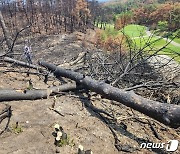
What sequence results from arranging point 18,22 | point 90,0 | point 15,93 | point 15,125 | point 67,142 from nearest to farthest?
point 67,142 < point 15,125 < point 15,93 < point 18,22 < point 90,0

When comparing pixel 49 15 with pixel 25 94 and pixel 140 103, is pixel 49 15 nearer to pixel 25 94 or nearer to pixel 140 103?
pixel 25 94

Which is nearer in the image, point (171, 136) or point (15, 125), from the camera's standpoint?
point (15, 125)

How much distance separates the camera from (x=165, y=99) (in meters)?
5.52

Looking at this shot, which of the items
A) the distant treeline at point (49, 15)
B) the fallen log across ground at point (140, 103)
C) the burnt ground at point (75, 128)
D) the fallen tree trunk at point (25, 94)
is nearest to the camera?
the fallen log across ground at point (140, 103)

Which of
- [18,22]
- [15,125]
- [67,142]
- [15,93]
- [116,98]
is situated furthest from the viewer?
[18,22]

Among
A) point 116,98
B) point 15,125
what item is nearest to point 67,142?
point 15,125

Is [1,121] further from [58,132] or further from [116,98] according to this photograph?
[116,98]

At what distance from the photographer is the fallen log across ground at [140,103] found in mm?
3262

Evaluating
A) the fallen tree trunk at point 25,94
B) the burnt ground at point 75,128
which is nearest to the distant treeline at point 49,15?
the fallen tree trunk at point 25,94

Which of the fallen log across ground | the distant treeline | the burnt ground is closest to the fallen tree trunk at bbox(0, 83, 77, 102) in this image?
the burnt ground

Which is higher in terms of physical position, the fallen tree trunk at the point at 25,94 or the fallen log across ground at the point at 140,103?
the fallen log across ground at the point at 140,103

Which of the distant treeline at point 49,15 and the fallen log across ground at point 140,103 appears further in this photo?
the distant treeline at point 49,15

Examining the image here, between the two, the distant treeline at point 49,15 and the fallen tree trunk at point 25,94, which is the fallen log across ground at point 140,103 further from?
the distant treeline at point 49,15

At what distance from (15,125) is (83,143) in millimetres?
1044
